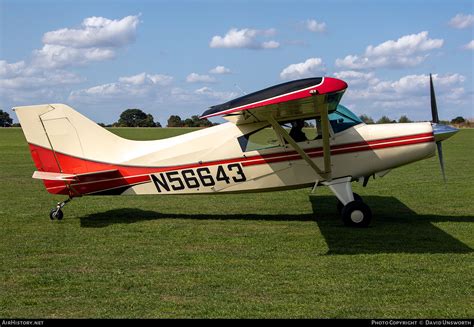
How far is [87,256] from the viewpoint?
7.70m

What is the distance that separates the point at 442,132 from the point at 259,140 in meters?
3.40

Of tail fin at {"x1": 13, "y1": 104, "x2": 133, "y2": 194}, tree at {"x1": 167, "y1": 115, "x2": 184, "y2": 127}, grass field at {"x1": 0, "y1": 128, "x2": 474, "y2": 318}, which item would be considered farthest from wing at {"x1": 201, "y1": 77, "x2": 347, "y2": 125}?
tree at {"x1": 167, "y1": 115, "x2": 184, "y2": 127}

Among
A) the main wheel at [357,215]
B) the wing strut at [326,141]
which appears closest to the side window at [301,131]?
the wing strut at [326,141]

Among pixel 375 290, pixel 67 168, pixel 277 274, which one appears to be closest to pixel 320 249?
pixel 277 274

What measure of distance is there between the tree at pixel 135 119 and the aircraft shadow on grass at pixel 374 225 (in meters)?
91.4

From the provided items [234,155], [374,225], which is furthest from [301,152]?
[374,225]

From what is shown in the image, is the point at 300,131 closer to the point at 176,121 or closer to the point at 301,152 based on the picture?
the point at 301,152

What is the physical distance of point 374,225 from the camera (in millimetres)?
10000

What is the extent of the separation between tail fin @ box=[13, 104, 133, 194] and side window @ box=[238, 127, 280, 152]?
2554 millimetres

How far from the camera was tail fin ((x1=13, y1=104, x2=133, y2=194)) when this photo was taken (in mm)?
10484

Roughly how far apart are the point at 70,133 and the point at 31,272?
4377 millimetres

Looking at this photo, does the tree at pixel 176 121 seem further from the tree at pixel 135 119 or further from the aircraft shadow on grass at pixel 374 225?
the aircraft shadow on grass at pixel 374 225

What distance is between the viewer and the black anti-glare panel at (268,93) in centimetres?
774

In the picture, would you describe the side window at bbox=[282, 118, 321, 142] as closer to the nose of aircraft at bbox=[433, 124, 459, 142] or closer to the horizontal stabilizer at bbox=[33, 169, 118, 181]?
the nose of aircraft at bbox=[433, 124, 459, 142]
